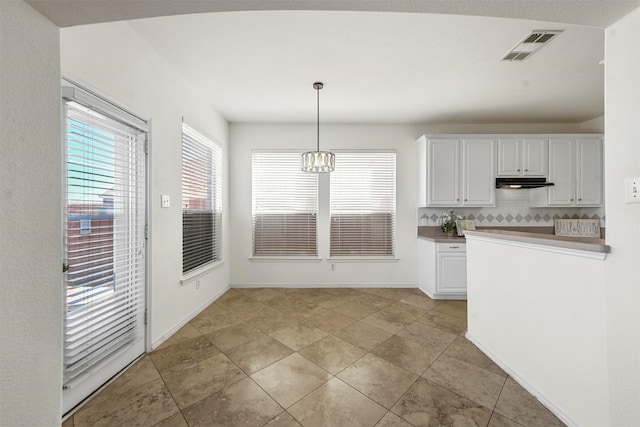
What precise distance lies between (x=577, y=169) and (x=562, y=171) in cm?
23

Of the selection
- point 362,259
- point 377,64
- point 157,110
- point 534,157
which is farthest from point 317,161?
point 534,157

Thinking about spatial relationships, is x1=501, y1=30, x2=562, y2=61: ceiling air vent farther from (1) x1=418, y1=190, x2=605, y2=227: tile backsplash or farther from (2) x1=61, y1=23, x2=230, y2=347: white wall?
(2) x1=61, y1=23, x2=230, y2=347: white wall

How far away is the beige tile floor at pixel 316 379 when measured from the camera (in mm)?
1536

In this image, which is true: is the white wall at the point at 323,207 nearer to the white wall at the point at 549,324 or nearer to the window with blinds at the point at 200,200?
the window with blinds at the point at 200,200

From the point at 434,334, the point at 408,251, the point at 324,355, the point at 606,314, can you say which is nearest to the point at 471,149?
the point at 408,251

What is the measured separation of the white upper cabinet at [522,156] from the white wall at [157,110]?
435 cm

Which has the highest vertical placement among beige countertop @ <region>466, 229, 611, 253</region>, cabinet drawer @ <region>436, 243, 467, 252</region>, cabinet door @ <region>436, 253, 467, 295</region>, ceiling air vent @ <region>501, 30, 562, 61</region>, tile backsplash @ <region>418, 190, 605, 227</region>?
ceiling air vent @ <region>501, 30, 562, 61</region>

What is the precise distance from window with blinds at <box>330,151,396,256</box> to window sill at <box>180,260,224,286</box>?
1.79 meters

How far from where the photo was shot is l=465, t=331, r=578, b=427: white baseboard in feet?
4.92

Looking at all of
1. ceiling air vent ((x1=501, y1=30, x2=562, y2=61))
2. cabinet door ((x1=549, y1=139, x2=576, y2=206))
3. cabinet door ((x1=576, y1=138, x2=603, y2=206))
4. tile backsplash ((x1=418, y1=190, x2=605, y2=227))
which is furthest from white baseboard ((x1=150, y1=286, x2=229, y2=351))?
cabinet door ((x1=576, y1=138, x2=603, y2=206))

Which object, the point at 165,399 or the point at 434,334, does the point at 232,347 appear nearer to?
the point at 165,399

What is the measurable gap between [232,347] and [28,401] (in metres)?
1.51

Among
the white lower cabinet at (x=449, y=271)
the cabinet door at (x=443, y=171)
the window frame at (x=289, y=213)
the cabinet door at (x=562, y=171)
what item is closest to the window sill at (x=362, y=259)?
the window frame at (x=289, y=213)

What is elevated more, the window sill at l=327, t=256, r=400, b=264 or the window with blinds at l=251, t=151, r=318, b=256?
the window with blinds at l=251, t=151, r=318, b=256
